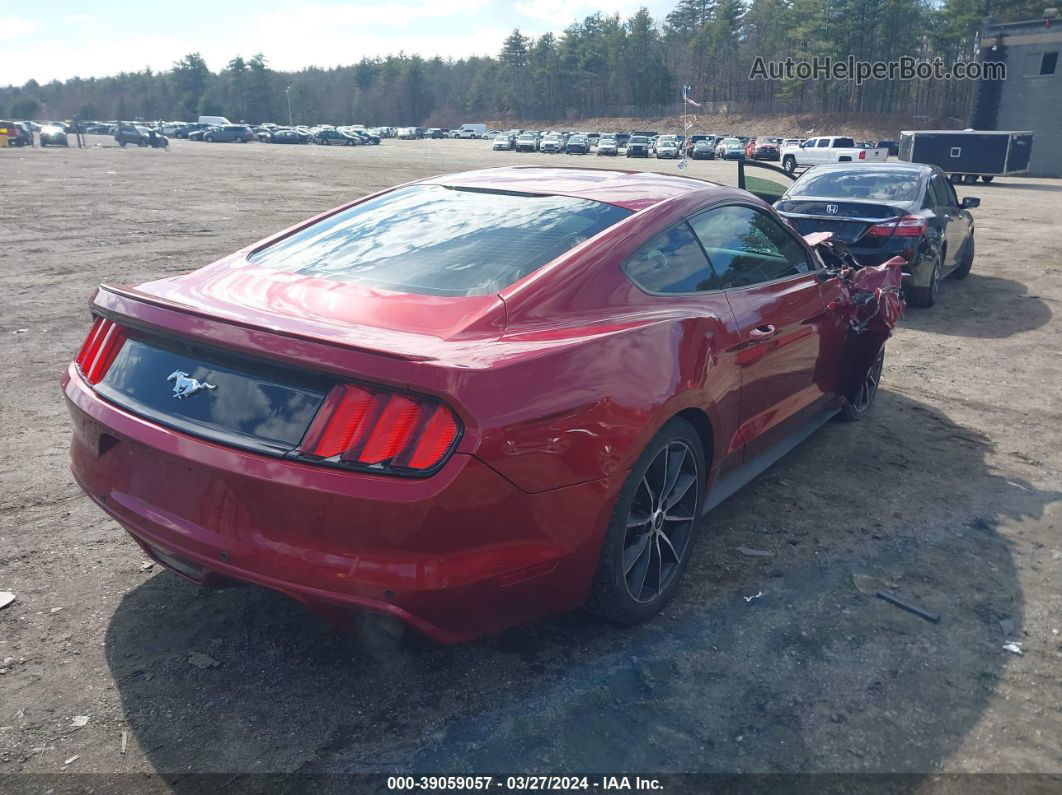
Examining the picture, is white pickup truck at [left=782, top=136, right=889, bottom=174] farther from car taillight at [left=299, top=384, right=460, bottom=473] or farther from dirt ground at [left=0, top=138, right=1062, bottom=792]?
car taillight at [left=299, top=384, right=460, bottom=473]

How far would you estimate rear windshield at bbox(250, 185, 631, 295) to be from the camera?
10.1 ft

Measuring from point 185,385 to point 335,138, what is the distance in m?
76.8

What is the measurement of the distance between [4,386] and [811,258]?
5395 mm

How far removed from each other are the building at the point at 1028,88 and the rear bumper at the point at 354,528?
53.7m

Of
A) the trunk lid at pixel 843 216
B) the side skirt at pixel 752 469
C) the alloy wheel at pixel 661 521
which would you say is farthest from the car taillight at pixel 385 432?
the trunk lid at pixel 843 216

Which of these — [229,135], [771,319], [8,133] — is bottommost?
[771,319]

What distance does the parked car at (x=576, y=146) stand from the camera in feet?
196

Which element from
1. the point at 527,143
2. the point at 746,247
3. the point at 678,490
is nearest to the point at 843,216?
the point at 746,247

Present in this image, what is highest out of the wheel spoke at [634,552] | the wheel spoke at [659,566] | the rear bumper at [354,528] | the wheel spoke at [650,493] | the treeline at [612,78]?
the treeline at [612,78]

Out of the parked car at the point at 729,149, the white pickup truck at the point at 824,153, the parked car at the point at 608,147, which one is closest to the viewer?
the white pickup truck at the point at 824,153

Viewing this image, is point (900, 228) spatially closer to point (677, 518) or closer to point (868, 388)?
point (868, 388)

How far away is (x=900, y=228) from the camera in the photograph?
8469 mm

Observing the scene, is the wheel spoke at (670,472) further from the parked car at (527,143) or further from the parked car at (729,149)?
the parked car at (527,143)

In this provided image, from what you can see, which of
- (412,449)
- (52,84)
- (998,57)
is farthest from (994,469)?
(52,84)
